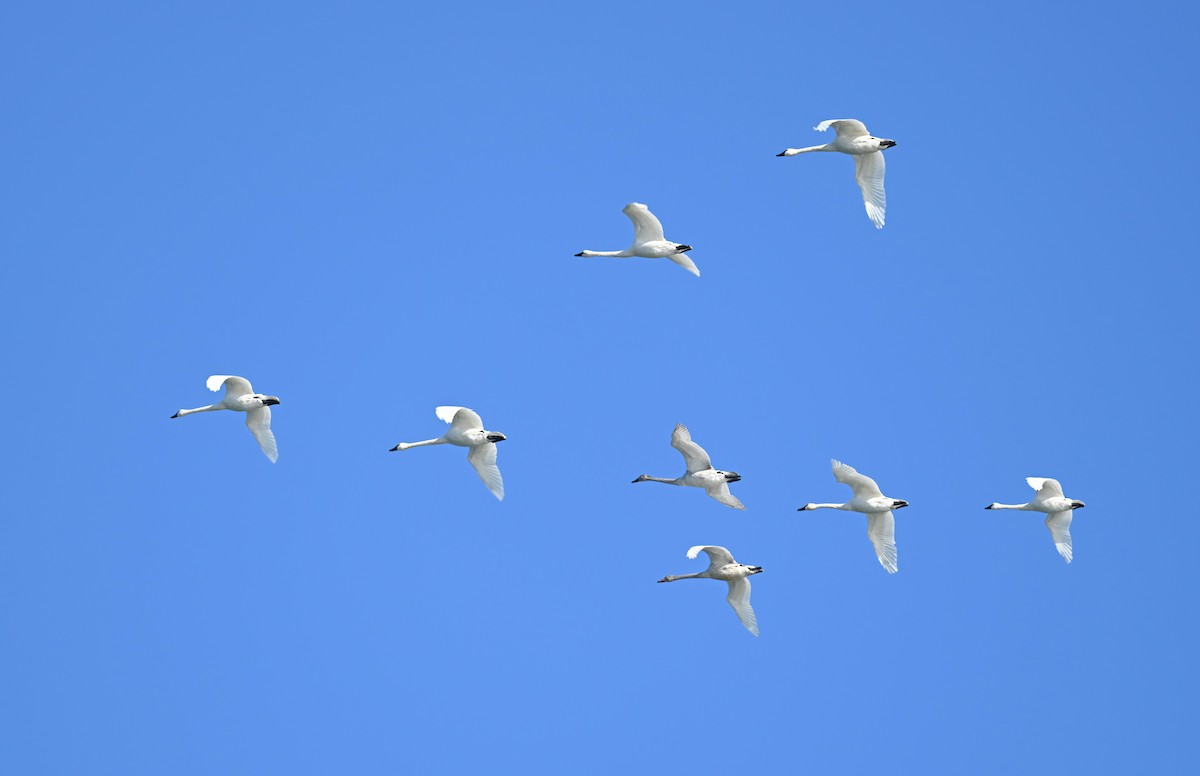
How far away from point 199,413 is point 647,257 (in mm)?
12639

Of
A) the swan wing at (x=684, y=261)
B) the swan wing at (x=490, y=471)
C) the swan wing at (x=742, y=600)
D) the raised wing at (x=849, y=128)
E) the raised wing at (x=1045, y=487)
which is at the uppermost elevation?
the raised wing at (x=849, y=128)

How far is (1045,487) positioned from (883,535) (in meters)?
5.96

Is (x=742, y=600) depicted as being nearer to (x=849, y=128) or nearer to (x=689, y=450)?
(x=689, y=450)

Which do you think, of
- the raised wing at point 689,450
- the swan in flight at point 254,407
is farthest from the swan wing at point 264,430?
the raised wing at point 689,450

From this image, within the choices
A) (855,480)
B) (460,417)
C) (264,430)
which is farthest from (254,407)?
(855,480)

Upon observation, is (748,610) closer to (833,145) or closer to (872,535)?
(872,535)

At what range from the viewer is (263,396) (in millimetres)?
64000

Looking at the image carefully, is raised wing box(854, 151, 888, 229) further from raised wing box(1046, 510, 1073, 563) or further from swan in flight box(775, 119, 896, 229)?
raised wing box(1046, 510, 1073, 563)

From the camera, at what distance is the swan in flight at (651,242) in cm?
6438

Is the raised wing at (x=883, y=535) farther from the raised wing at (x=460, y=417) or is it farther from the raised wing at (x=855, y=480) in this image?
the raised wing at (x=460, y=417)

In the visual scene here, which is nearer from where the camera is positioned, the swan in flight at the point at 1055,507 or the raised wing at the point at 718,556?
the raised wing at the point at 718,556

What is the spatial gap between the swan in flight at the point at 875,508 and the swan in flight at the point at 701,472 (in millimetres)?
2791

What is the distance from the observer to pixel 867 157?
64500 mm

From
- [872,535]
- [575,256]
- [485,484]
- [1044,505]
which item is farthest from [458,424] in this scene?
[1044,505]
